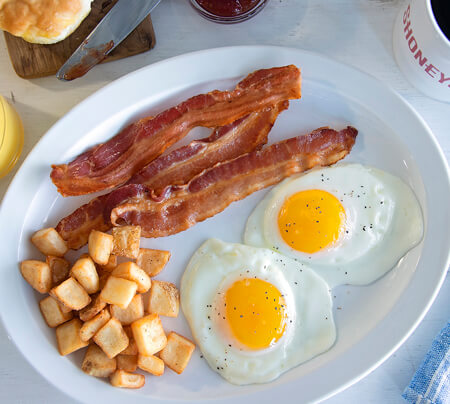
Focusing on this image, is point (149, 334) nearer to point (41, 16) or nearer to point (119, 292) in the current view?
point (119, 292)

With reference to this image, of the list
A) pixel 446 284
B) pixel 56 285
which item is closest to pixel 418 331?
pixel 446 284

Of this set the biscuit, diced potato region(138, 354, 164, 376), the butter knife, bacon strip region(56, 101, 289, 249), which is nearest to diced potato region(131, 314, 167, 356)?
diced potato region(138, 354, 164, 376)

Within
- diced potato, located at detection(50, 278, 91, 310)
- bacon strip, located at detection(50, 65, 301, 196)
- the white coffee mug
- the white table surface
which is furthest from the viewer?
the white table surface

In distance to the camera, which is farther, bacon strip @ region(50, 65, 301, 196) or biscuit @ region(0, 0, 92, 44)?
bacon strip @ region(50, 65, 301, 196)

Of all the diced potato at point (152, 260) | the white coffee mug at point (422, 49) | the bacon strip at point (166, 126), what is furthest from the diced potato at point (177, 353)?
the white coffee mug at point (422, 49)

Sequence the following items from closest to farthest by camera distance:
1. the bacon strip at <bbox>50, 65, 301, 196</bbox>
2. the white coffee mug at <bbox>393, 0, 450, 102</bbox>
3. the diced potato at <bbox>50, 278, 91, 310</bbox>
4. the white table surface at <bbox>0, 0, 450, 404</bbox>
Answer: the white coffee mug at <bbox>393, 0, 450, 102</bbox> → the diced potato at <bbox>50, 278, 91, 310</bbox> → the bacon strip at <bbox>50, 65, 301, 196</bbox> → the white table surface at <bbox>0, 0, 450, 404</bbox>

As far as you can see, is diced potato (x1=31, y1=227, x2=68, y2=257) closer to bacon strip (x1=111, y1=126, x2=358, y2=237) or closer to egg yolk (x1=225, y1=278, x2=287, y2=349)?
bacon strip (x1=111, y1=126, x2=358, y2=237)

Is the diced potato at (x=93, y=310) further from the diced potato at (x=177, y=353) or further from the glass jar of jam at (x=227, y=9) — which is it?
the glass jar of jam at (x=227, y=9)

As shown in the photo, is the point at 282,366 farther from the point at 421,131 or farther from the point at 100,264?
the point at 421,131
